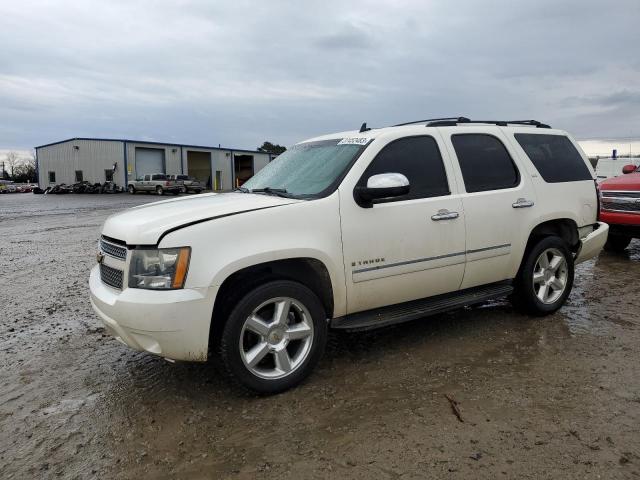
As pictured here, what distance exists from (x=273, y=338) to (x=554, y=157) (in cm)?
353

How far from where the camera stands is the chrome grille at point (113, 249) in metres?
3.20

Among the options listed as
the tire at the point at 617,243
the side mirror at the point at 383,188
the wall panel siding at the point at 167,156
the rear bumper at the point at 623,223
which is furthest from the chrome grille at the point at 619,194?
the wall panel siding at the point at 167,156

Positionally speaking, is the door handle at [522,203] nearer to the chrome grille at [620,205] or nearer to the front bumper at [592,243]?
the front bumper at [592,243]

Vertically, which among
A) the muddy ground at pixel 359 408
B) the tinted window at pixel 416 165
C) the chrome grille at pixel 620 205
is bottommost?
the muddy ground at pixel 359 408

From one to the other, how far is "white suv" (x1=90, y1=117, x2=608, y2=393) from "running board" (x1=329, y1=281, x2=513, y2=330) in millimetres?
13

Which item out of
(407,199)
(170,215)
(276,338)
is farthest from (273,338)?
(407,199)

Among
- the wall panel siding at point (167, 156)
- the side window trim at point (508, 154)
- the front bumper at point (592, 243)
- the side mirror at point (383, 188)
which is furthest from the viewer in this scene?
the wall panel siding at point (167, 156)

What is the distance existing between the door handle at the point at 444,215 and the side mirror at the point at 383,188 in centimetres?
51

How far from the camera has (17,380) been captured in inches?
143

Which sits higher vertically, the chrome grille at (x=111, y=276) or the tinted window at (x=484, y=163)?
the tinted window at (x=484, y=163)

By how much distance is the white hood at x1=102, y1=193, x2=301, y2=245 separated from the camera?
3.04m

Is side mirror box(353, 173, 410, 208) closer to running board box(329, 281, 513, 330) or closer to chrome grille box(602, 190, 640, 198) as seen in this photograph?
running board box(329, 281, 513, 330)

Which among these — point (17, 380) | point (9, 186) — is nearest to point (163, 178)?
point (9, 186)

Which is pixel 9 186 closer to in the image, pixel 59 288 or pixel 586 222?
pixel 59 288
